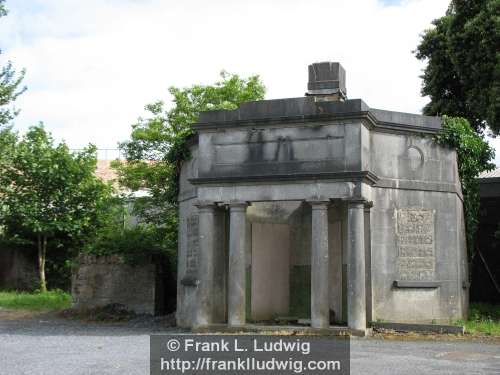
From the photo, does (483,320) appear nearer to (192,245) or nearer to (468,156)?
(468,156)

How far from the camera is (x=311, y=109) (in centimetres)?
1573

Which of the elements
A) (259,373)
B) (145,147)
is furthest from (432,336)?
(145,147)

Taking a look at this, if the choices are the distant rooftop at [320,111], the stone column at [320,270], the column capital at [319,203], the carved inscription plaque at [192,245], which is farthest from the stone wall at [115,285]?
the column capital at [319,203]

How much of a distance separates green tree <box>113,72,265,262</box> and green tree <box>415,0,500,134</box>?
828 centimetres

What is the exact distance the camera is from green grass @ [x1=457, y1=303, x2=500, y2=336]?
50.2 ft

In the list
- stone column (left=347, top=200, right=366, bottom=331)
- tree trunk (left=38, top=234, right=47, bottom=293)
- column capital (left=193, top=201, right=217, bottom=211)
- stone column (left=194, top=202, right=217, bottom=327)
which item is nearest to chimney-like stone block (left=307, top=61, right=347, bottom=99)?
stone column (left=347, top=200, right=366, bottom=331)

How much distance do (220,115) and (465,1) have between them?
10.2 meters

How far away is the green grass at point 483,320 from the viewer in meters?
15.3

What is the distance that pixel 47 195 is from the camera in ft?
95.0

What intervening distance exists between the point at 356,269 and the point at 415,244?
2.09m

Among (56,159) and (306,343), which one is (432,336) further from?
(56,159)

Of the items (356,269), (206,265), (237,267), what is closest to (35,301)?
(206,265)

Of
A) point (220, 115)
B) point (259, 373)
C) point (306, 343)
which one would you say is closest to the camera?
point (259, 373)
